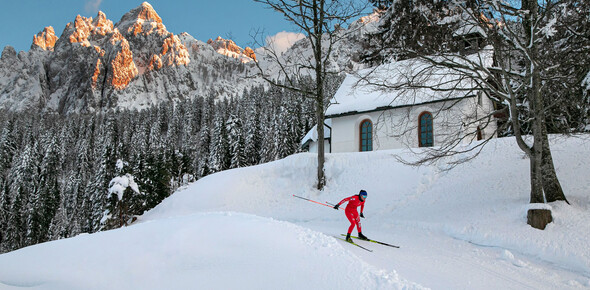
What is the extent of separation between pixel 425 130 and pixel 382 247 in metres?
12.7

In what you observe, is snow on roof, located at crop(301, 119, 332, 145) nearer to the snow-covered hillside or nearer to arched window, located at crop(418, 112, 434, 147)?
arched window, located at crop(418, 112, 434, 147)

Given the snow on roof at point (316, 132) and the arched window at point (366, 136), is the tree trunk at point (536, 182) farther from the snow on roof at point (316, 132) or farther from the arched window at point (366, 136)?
the snow on roof at point (316, 132)

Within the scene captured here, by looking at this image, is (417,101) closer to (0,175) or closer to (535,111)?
(535,111)

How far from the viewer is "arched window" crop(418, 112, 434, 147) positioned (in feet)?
61.1

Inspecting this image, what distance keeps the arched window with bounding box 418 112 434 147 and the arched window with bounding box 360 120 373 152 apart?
9.90 feet

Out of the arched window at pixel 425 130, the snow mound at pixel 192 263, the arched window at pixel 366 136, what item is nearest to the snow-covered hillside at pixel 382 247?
the snow mound at pixel 192 263

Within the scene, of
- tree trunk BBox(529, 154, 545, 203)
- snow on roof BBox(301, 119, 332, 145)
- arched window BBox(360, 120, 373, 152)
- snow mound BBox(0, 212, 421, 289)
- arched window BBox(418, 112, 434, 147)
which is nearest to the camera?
snow mound BBox(0, 212, 421, 289)

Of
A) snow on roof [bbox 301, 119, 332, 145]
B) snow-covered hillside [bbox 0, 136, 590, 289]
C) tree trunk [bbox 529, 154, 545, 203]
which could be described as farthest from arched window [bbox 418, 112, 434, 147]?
tree trunk [bbox 529, 154, 545, 203]

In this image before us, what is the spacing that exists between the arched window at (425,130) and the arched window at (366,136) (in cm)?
302

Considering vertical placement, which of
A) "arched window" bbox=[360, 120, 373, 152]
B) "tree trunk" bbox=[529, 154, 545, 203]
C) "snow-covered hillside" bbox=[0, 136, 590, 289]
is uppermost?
"arched window" bbox=[360, 120, 373, 152]

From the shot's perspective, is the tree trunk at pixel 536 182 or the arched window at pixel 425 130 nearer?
the tree trunk at pixel 536 182

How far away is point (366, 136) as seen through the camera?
20797mm

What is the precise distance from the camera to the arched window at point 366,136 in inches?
809

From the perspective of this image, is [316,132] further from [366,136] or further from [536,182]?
[536,182]
